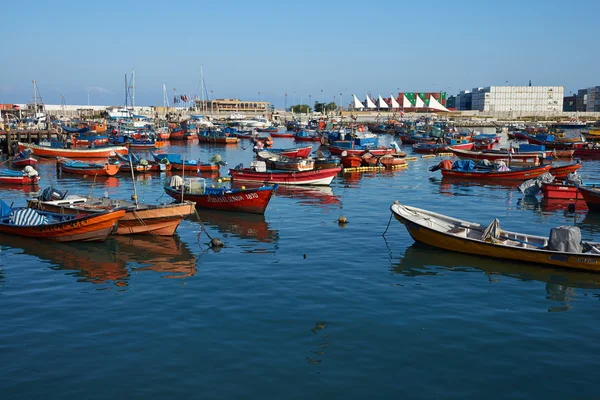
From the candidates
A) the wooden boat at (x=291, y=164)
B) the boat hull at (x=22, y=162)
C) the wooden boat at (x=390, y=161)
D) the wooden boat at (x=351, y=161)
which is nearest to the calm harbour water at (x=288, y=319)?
the wooden boat at (x=291, y=164)

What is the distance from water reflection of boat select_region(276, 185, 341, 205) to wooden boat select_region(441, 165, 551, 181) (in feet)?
37.1

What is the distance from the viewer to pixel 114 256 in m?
23.2

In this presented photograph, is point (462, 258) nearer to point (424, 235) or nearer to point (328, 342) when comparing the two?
point (424, 235)

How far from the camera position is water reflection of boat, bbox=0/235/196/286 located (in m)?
20.9

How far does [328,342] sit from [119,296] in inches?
282

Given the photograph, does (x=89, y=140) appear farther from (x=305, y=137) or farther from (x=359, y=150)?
(x=359, y=150)

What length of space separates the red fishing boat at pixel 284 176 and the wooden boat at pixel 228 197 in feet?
29.9

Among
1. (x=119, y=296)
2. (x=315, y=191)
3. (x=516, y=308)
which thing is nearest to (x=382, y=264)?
(x=516, y=308)

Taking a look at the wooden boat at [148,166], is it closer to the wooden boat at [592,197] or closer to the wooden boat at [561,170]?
the wooden boat at [561,170]

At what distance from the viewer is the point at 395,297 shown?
59.5 ft

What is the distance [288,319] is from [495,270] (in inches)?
341

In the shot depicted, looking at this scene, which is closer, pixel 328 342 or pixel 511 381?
pixel 511 381

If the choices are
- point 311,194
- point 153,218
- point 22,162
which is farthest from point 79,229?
point 22,162

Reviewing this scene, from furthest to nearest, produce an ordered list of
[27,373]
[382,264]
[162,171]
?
[162,171]
[382,264]
[27,373]
